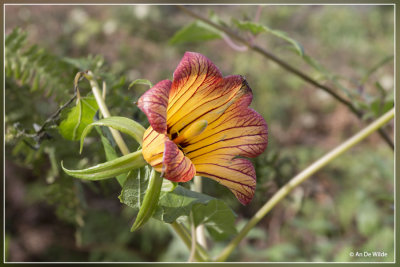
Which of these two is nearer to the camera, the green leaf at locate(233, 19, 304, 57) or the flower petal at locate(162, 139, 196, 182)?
the flower petal at locate(162, 139, 196, 182)

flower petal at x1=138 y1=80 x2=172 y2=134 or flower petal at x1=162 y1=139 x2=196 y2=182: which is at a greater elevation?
flower petal at x1=138 y1=80 x2=172 y2=134

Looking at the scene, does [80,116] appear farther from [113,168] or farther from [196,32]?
[196,32]

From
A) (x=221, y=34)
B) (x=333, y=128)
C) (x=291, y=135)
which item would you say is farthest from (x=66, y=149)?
(x=333, y=128)

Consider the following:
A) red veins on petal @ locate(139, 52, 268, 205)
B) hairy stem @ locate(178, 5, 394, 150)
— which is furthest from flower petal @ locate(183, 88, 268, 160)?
hairy stem @ locate(178, 5, 394, 150)

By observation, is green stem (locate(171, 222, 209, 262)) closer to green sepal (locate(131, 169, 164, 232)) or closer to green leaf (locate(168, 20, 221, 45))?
green sepal (locate(131, 169, 164, 232))

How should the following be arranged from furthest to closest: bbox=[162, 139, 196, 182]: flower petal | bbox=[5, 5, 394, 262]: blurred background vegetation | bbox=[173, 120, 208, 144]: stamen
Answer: bbox=[5, 5, 394, 262]: blurred background vegetation < bbox=[173, 120, 208, 144]: stamen < bbox=[162, 139, 196, 182]: flower petal

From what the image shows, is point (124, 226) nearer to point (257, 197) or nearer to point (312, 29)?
point (257, 197)

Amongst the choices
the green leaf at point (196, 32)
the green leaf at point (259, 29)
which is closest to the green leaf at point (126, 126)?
the green leaf at point (259, 29)
